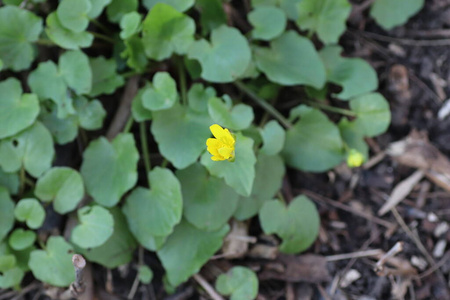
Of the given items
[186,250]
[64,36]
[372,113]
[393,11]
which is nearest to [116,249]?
[186,250]

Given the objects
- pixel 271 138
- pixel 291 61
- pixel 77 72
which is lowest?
pixel 271 138

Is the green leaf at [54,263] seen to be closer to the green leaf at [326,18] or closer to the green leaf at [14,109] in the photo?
the green leaf at [14,109]

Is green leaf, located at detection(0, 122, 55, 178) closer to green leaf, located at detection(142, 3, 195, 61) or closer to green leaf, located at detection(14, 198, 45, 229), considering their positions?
green leaf, located at detection(14, 198, 45, 229)

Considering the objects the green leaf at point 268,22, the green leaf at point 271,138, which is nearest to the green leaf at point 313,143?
the green leaf at point 271,138

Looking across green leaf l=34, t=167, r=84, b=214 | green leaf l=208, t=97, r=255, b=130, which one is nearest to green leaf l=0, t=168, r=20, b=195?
green leaf l=34, t=167, r=84, b=214

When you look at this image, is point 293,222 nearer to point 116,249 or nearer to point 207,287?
point 207,287

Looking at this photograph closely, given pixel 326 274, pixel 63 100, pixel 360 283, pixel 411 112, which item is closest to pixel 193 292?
pixel 326 274
